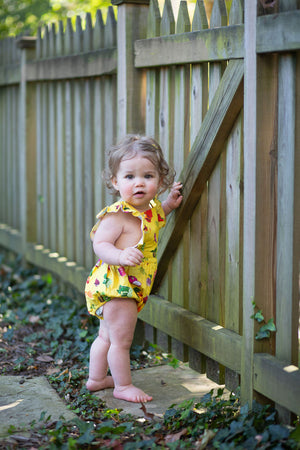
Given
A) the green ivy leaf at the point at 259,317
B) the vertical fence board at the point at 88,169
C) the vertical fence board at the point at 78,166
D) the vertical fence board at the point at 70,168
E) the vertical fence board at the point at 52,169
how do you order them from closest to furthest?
the green ivy leaf at the point at 259,317
the vertical fence board at the point at 88,169
the vertical fence board at the point at 78,166
the vertical fence board at the point at 70,168
the vertical fence board at the point at 52,169

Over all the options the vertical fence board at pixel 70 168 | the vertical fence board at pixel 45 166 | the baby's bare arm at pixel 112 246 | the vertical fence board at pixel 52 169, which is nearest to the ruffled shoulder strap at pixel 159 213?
the baby's bare arm at pixel 112 246

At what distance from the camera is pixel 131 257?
3.14m

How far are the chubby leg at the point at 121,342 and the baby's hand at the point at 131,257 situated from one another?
12.6 inches

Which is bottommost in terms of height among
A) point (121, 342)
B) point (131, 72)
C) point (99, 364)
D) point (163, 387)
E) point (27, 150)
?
point (163, 387)

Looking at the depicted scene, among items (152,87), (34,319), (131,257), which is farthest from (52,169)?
(131,257)

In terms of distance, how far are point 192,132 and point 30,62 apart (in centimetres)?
302

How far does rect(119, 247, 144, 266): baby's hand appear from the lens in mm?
3139

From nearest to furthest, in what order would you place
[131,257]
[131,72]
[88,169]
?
[131,257], [131,72], [88,169]

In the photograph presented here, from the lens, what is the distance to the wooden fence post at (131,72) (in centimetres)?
402

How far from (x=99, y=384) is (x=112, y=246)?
32.9 inches

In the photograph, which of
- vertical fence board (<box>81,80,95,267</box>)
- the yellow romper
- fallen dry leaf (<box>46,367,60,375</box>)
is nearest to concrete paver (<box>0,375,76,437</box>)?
fallen dry leaf (<box>46,367,60,375</box>)

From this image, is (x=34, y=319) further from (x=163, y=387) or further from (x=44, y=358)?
(x=163, y=387)

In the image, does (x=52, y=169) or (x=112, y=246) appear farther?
(x=52, y=169)

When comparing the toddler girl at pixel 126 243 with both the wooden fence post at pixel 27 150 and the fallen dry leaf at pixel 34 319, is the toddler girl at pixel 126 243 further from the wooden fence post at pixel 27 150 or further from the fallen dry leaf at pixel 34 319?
the wooden fence post at pixel 27 150
